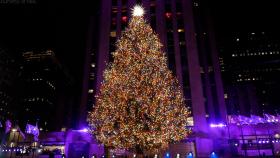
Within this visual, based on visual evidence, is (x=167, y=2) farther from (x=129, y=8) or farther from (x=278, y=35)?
(x=278, y=35)

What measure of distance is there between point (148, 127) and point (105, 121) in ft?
9.99

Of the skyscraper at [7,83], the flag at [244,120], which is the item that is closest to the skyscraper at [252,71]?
the flag at [244,120]

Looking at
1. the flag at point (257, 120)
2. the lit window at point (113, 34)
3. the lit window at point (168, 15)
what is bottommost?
the flag at point (257, 120)

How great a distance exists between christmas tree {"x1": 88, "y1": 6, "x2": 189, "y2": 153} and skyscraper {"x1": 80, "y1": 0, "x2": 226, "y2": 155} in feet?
76.6

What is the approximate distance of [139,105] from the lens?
16.4 metres

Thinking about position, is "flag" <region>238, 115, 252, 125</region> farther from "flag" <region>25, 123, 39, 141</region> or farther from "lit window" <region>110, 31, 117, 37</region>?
"flag" <region>25, 123, 39, 141</region>

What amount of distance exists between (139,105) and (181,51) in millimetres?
30925

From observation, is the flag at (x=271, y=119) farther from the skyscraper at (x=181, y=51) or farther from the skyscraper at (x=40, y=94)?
the skyscraper at (x=40, y=94)

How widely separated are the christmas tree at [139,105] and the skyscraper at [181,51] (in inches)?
919

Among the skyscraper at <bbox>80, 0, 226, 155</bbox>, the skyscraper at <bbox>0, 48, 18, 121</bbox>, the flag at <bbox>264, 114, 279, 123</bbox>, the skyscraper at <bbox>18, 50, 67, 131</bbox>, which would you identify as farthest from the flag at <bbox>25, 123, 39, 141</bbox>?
the skyscraper at <bbox>18, 50, 67, 131</bbox>

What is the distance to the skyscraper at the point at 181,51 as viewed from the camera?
42094 mm

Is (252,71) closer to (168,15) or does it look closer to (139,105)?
(168,15)

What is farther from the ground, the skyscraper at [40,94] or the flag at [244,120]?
the skyscraper at [40,94]

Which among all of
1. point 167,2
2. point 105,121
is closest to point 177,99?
point 105,121
